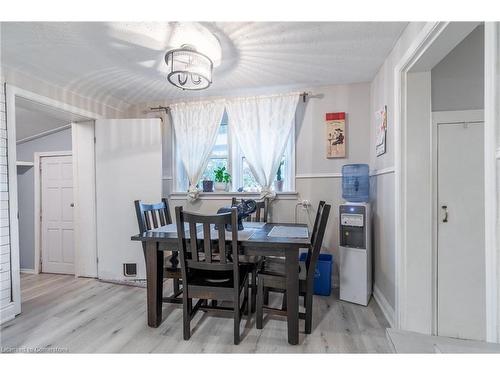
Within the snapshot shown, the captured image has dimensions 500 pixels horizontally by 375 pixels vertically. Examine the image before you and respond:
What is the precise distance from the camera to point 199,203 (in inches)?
126

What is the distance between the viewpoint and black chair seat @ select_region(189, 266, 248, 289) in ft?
5.82

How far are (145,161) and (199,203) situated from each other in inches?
34.8

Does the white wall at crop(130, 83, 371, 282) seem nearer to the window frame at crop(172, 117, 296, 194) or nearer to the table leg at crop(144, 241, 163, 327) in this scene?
the window frame at crop(172, 117, 296, 194)

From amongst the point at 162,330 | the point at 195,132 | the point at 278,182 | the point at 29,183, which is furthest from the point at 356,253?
the point at 29,183

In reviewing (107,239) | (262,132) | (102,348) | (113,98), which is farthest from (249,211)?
(113,98)

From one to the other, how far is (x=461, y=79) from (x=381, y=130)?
667 mm

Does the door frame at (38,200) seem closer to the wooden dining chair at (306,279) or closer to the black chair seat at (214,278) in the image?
the black chair seat at (214,278)

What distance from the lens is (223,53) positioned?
211 centimetres

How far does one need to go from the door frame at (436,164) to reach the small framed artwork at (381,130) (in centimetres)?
42

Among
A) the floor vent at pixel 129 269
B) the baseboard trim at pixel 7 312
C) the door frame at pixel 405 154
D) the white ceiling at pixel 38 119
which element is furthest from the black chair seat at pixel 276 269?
the white ceiling at pixel 38 119

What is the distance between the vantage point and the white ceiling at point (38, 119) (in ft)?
8.70

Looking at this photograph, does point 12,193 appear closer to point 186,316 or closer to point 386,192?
point 186,316

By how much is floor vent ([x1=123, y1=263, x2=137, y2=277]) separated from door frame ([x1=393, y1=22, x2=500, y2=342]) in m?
2.89
